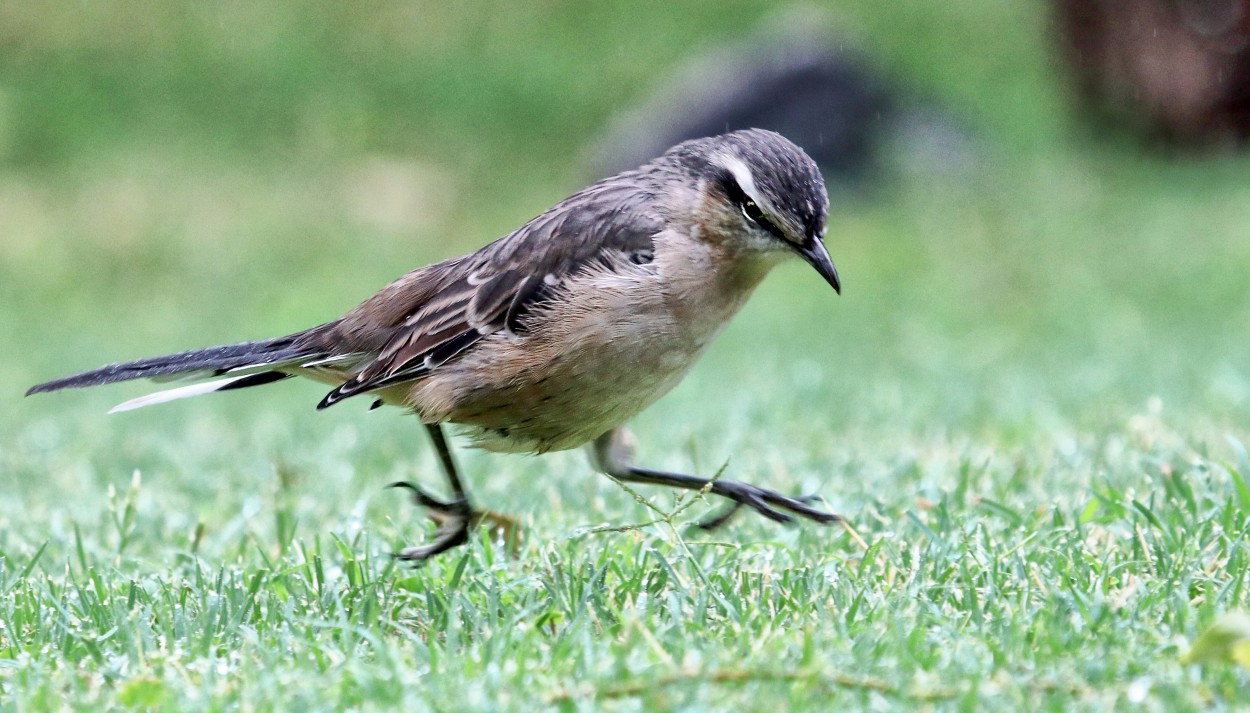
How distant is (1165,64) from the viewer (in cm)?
1664

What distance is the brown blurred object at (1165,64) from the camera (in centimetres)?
1630

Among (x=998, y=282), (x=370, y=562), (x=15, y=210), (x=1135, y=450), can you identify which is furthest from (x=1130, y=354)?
(x=15, y=210)

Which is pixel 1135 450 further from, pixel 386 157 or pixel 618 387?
pixel 386 157

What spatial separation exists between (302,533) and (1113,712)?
10.8ft

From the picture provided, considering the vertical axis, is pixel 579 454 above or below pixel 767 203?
below

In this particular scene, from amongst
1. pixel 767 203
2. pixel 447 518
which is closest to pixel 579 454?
pixel 447 518

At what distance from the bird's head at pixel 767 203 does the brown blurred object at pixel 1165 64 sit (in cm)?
1364

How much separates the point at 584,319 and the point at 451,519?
2.57ft

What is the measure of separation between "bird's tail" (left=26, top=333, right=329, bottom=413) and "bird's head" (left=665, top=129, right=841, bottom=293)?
1.44 metres

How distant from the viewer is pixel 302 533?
5277 mm

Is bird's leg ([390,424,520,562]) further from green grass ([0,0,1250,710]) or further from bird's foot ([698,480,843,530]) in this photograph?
bird's foot ([698,480,843,530])

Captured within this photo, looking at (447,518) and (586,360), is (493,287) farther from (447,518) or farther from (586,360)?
(447,518)

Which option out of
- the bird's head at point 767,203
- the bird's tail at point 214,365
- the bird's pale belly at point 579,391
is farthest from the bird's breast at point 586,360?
the bird's tail at point 214,365

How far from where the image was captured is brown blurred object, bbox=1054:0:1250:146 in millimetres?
16297
